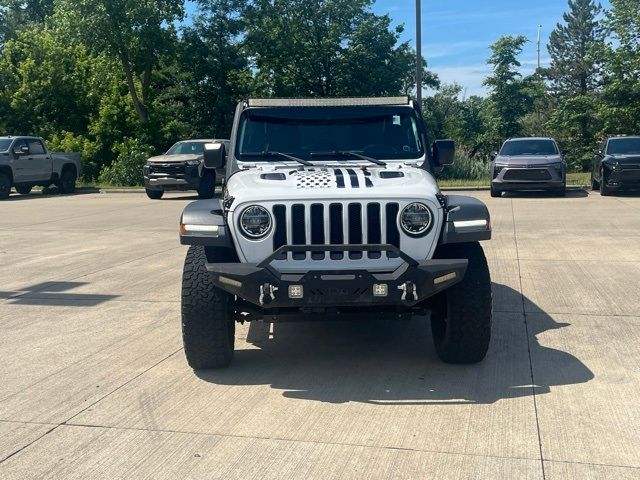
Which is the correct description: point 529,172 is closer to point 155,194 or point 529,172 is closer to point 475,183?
point 475,183

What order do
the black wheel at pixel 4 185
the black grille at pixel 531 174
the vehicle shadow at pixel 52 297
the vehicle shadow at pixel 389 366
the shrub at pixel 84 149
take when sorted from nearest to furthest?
the vehicle shadow at pixel 389 366 < the vehicle shadow at pixel 52 297 < the black grille at pixel 531 174 < the black wheel at pixel 4 185 < the shrub at pixel 84 149

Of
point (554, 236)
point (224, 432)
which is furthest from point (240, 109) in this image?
point (554, 236)

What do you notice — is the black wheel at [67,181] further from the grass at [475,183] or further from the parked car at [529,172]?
the parked car at [529,172]

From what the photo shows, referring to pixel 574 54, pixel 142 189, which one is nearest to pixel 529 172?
pixel 142 189

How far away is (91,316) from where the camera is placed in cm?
707

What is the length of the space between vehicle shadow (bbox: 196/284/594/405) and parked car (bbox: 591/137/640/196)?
1354cm

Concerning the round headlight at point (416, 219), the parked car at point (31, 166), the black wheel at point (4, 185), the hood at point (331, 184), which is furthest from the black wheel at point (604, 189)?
the black wheel at point (4, 185)

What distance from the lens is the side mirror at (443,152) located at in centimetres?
646

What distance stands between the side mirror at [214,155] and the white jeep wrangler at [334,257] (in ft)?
2.91

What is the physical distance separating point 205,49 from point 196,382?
97.9ft

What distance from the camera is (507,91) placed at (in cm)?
3853

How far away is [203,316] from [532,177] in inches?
614

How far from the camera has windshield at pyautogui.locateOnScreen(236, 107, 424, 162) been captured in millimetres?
6234

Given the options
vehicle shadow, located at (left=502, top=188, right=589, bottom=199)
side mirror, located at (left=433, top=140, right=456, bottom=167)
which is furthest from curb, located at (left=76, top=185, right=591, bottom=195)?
side mirror, located at (left=433, top=140, right=456, bottom=167)
